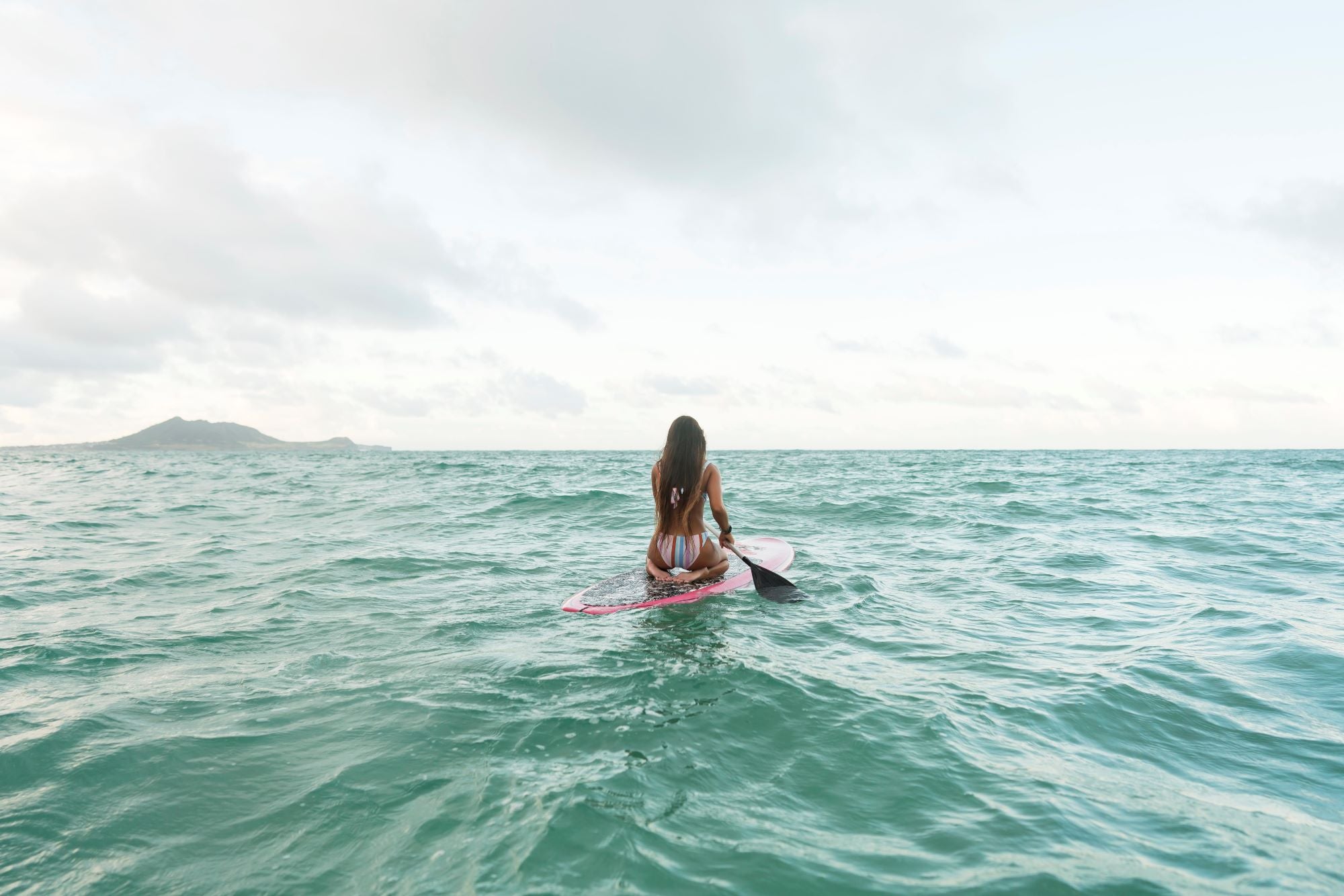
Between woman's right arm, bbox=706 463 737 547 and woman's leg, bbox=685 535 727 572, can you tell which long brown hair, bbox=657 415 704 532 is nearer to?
woman's right arm, bbox=706 463 737 547

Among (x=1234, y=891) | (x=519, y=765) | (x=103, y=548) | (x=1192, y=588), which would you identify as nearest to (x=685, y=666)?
(x=519, y=765)

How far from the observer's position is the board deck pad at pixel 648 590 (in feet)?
24.2

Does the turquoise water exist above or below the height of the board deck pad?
below

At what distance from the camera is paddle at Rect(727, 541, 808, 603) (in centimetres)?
788

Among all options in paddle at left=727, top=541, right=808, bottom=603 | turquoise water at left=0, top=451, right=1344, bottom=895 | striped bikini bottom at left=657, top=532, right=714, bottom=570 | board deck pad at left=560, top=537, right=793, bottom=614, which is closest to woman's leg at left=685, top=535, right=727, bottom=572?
striped bikini bottom at left=657, top=532, right=714, bottom=570

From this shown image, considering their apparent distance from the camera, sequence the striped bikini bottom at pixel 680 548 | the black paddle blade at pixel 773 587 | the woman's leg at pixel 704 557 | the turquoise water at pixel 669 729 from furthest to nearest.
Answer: the woman's leg at pixel 704 557, the striped bikini bottom at pixel 680 548, the black paddle blade at pixel 773 587, the turquoise water at pixel 669 729

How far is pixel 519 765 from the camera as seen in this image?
150 inches

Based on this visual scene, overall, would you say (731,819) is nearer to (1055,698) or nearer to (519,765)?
(519,765)

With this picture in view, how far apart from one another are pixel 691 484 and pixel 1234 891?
17.8 ft

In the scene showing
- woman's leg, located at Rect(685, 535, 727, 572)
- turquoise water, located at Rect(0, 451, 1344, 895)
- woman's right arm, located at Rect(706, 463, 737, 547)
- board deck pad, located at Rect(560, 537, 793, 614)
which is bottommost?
turquoise water, located at Rect(0, 451, 1344, 895)

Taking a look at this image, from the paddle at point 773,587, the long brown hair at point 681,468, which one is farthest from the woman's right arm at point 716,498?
the paddle at point 773,587

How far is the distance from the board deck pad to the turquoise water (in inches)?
10.0

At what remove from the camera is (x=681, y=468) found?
296 inches

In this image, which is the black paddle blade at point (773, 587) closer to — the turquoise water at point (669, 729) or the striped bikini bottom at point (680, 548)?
the turquoise water at point (669, 729)
